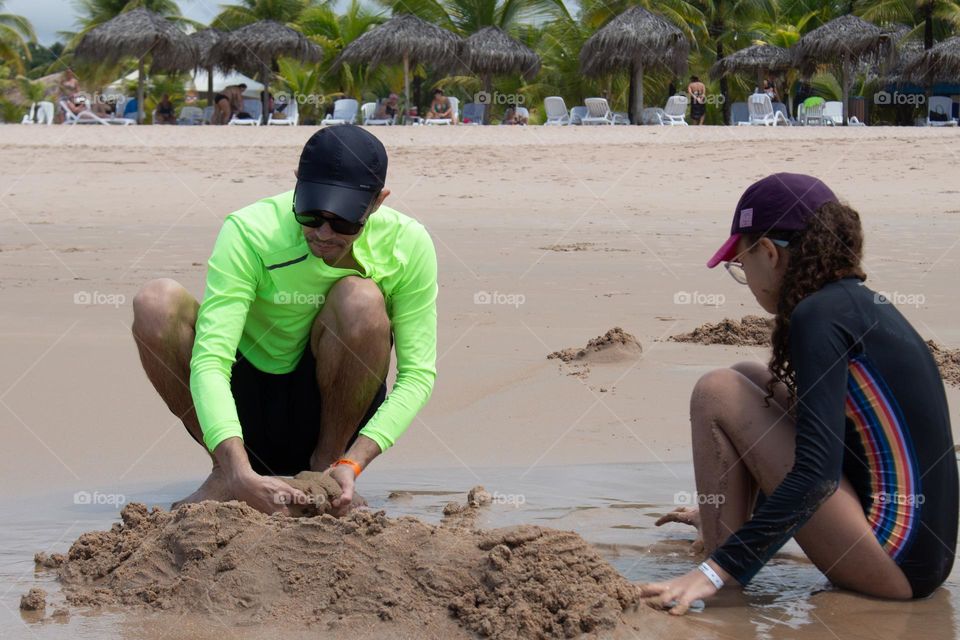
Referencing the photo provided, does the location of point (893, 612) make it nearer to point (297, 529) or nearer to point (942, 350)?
point (297, 529)

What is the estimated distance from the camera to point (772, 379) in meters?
2.70

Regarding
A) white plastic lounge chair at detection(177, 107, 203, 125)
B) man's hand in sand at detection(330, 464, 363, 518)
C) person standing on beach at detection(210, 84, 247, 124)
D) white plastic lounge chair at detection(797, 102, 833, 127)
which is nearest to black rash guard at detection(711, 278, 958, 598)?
man's hand in sand at detection(330, 464, 363, 518)

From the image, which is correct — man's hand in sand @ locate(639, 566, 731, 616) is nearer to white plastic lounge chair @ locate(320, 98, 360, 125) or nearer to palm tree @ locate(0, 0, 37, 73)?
white plastic lounge chair @ locate(320, 98, 360, 125)

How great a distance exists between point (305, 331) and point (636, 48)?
19481mm

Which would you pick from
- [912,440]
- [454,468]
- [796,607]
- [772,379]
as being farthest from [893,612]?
[454,468]

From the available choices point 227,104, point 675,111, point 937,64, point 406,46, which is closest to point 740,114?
point 675,111

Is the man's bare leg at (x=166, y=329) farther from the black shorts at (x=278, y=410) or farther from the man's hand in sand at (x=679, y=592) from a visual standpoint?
the man's hand in sand at (x=679, y=592)

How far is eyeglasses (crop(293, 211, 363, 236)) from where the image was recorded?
9.37 ft

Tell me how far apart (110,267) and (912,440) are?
252 inches

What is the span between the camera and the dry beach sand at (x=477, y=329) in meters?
2.56

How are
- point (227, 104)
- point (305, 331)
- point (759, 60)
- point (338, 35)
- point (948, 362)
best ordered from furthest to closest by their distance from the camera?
point (338, 35) → point (759, 60) → point (227, 104) → point (948, 362) → point (305, 331)

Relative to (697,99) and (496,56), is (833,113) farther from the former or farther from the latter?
(496,56)

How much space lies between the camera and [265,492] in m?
2.83

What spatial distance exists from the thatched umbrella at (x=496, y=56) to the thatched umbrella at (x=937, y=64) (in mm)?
8186
